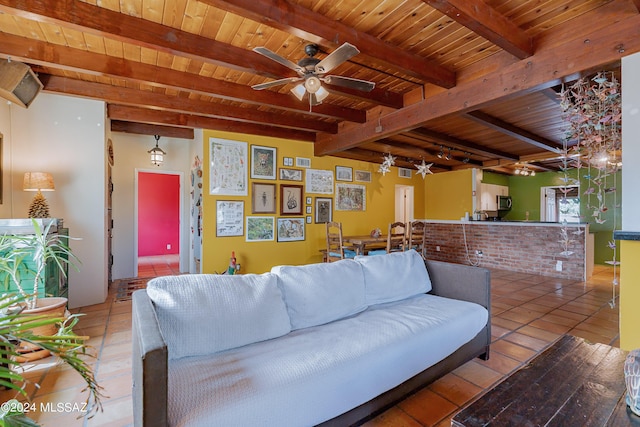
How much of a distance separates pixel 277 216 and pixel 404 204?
4.20m

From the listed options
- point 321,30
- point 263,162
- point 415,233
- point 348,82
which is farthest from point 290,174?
point 321,30

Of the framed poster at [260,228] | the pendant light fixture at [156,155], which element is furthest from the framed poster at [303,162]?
the pendant light fixture at [156,155]

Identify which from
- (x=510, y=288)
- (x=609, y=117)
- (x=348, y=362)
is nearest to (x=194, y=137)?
(x=348, y=362)

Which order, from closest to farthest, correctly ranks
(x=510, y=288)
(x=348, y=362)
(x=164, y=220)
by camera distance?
(x=348, y=362), (x=510, y=288), (x=164, y=220)

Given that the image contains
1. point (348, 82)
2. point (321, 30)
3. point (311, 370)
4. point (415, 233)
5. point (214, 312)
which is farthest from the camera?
point (415, 233)

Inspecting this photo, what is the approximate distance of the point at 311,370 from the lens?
1.30m

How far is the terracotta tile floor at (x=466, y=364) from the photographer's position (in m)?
1.68

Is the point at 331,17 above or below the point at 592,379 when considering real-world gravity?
above

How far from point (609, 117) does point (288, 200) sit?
4.05 metres

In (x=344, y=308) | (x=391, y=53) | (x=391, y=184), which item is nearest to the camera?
(x=344, y=308)

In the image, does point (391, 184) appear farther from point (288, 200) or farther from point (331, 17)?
point (331, 17)

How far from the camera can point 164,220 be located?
7973 millimetres

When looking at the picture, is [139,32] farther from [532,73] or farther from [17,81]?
[532,73]

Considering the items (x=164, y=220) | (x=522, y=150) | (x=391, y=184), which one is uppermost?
(x=522, y=150)
